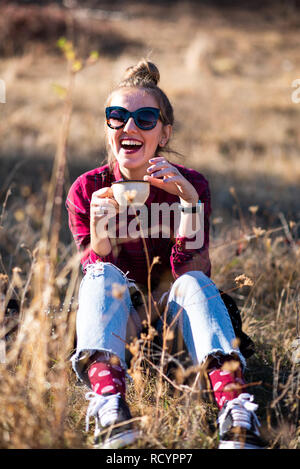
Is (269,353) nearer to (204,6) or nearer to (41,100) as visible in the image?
(41,100)

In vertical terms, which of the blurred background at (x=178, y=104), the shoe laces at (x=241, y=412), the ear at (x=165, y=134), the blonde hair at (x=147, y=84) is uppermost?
the blurred background at (x=178, y=104)

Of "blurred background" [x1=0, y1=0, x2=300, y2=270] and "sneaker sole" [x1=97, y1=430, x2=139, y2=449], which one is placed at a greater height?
"blurred background" [x1=0, y1=0, x2=300, y2=270]

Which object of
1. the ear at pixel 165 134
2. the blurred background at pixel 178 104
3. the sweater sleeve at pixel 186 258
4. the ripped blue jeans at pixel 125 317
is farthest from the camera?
the blurred background at pixel 178 104

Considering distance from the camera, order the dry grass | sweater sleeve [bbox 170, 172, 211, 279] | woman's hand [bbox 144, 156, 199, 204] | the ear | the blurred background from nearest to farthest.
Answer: the dry grass → woman's hand [bbox 144, 156, 199, 204] → sweater sleeve [bbox 170, 172, 211, 279] → the ear → the blurred background

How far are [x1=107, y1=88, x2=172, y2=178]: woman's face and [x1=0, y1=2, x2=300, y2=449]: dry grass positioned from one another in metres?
0.27

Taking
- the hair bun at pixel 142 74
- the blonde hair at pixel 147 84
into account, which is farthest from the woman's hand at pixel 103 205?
the hair bun at pixel 142 74

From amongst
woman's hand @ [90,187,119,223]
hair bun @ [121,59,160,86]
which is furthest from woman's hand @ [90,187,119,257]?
hair bun @ [121,59,160,86]

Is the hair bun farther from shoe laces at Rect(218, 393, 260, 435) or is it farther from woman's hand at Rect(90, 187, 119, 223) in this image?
shoe laces at Rect(218, 393, 260, 435)

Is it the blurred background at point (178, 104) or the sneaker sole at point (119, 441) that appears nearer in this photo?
the sneaker sole at point (119, 441)

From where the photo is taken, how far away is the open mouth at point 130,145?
2.13 meters

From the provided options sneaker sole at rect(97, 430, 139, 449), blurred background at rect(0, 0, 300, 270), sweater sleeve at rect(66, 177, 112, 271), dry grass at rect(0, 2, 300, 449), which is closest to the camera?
sneaker sole at rect(97, 430, 139, 449)

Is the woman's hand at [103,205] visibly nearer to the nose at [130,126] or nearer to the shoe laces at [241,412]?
the nose at [130,126]

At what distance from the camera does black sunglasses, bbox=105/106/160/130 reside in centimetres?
209

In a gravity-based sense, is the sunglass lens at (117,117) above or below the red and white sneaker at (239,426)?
above
